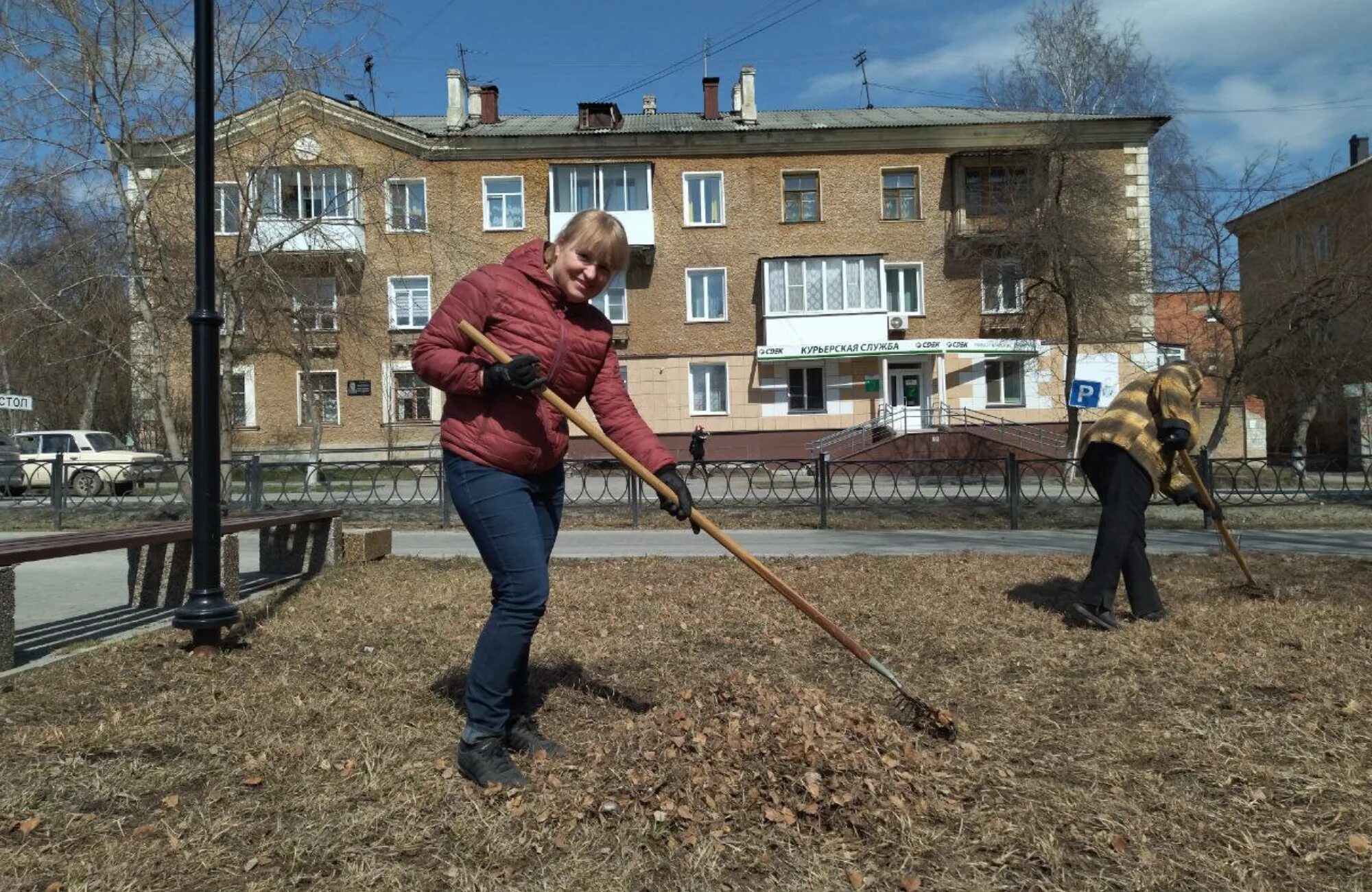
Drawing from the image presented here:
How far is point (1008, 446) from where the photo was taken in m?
25.6

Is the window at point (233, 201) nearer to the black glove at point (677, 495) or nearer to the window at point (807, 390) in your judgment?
the black glove at point (677, 495)

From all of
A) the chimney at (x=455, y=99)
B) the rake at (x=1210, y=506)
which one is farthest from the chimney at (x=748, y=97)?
the rake at (x=1210, y=506)

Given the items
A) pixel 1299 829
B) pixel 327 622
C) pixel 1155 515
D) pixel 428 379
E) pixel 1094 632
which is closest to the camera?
pixel 1299 829

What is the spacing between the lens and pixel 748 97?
30156 mm

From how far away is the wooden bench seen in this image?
419 cm

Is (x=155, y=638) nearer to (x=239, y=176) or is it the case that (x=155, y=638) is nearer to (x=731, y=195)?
(x=239, y=176)

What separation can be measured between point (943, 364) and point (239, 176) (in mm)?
20477

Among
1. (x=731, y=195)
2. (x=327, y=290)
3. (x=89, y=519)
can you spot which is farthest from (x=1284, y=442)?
(x=89, y=519)

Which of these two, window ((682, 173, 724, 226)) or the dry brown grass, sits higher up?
window ((682, 173, 724, 226))

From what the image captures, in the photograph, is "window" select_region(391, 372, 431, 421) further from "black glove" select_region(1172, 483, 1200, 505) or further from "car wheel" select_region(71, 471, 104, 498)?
"black glove" select_region(1172, 483, 1200, 505)

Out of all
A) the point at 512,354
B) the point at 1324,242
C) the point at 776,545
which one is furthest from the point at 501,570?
the point at 1324,242

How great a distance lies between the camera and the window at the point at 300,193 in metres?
13.0

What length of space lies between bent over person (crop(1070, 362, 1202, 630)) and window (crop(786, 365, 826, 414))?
75.5ft

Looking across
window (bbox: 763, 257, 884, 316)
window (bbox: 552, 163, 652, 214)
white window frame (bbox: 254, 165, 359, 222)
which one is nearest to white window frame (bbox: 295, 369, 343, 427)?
window (bbox: 552, 163, 652, 214)
